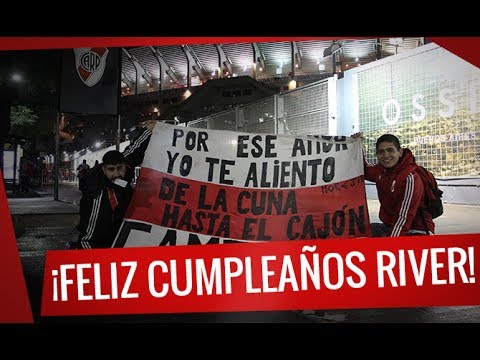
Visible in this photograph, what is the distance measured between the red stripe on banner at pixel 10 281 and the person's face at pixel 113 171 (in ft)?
3.17

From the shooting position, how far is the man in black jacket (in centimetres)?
378

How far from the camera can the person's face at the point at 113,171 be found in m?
3.80

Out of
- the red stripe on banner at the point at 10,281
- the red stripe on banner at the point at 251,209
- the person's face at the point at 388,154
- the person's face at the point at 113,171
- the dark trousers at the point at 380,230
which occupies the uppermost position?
the person's face at the point at 388,154

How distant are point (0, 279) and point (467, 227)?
5488 mm

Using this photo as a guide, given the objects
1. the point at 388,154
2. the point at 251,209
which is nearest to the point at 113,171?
the point at 251,209

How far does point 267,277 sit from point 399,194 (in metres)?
1.41

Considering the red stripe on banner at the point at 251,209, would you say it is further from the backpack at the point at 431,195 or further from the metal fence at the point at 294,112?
the metal fence at the point at 294,112

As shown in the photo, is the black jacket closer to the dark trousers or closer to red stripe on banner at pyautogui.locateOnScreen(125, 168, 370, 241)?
red stripe on banner at pyautogui.locateOnScreen(125, 168, 370, 241)

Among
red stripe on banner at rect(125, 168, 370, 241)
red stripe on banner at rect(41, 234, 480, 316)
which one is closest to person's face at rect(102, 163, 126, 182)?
red stripe on banner at rect(125, 168, 370, 241)

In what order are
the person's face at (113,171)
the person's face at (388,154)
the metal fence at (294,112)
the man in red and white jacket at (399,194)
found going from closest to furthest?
the man in red and white jacket at (399,194)
the person's face at (388,154)
the person's face at (113,171)
the metal fence at (294,112)

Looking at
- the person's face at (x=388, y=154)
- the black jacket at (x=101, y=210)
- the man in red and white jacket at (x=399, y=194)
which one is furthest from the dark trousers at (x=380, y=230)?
the black jacket at (x=101, y=210)

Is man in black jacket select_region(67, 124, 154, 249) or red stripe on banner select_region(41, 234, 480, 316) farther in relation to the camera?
man in black jacket select_region(67, 124, 154, 249)

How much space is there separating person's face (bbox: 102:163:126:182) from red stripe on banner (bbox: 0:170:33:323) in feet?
3.17
